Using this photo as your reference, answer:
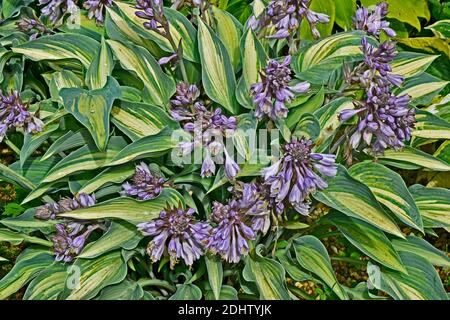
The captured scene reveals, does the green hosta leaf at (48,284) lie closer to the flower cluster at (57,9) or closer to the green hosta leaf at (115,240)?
the green hosta leaf at (115,240)

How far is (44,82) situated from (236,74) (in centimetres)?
115

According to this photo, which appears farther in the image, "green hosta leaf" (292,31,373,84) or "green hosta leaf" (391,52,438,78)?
"green hosta leaf" (391,52,438,78)

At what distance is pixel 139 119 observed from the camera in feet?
8.37

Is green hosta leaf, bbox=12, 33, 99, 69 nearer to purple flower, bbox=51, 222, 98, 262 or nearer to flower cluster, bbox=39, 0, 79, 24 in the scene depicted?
flower cluster, bbox=39, 0, 79, 24

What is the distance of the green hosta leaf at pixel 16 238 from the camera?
8.50ft

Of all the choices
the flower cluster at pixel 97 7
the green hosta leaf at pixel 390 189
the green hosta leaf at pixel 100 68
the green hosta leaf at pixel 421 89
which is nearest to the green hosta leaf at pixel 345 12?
the green hosta leaf at pixel 421 89

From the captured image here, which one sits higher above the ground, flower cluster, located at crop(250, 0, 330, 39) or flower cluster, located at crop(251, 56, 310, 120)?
flower cluster, located at crop(250, 0, 330, 39)

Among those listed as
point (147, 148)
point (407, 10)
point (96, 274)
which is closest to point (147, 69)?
point (147, 148)

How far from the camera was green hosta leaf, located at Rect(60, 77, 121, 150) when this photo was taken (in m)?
2.34

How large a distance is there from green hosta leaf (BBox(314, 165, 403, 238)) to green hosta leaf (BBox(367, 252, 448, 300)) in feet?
0.68

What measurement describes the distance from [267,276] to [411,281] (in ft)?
1.87

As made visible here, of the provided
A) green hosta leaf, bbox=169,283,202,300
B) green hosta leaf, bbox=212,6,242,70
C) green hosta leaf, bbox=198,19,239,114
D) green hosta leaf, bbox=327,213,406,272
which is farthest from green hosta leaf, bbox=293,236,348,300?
green hosta leaf, bbox=212,6,242,70

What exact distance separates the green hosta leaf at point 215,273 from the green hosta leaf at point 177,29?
903mm

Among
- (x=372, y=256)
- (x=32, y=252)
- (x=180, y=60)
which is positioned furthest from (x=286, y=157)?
(x=32, y=252)
